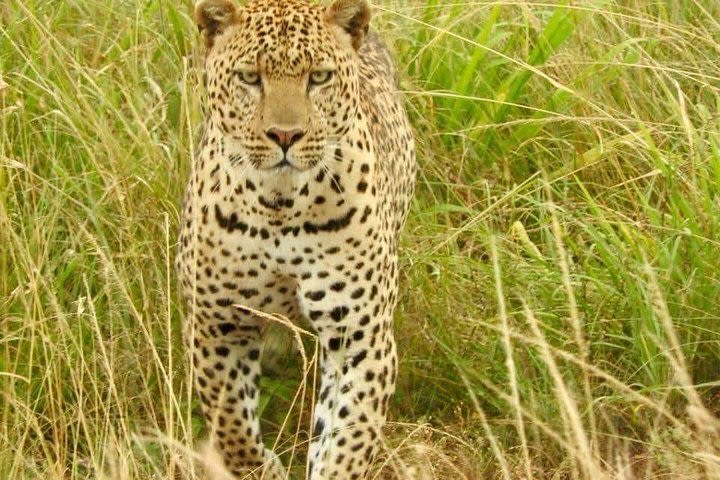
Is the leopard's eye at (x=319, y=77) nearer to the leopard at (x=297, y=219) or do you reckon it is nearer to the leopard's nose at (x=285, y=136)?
the leopard at (x=297, y=219)

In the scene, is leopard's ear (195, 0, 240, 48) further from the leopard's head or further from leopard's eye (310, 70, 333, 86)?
leopard's eye (310, 70, 333, 86)

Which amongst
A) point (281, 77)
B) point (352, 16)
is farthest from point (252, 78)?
point (352, 16)

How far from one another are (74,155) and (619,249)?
2023 mm

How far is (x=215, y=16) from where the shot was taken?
5.16 meters

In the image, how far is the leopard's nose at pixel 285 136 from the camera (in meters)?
4.89

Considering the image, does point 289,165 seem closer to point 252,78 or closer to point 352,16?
point 252,78

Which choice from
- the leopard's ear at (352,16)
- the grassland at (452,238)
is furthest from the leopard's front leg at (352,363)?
the leopard's ear at (352,16)

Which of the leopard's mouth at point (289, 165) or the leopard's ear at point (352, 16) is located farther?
the leopard's ear at point (352, 16)

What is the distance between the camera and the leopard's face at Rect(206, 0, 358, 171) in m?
4.93

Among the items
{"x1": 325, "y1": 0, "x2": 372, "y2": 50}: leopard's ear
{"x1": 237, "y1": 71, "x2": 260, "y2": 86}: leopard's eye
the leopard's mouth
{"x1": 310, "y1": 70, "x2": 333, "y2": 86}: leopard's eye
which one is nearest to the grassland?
the leopard's mouth

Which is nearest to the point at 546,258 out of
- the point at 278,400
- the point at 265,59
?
the point at 278,400

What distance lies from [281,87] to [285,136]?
0.16 m

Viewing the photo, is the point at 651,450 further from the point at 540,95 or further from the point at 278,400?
the point at 540,95

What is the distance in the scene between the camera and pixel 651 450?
5102 millimetres
